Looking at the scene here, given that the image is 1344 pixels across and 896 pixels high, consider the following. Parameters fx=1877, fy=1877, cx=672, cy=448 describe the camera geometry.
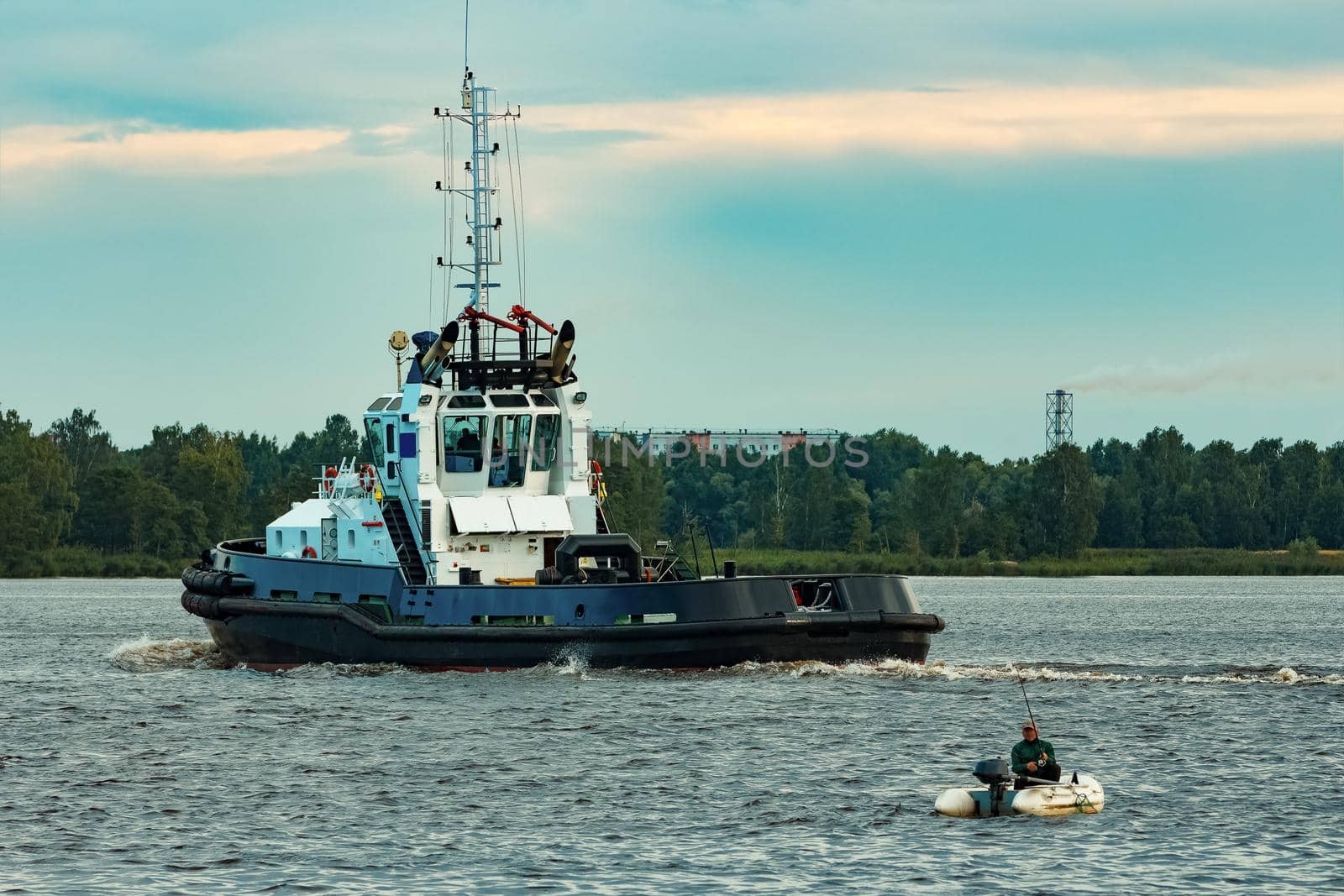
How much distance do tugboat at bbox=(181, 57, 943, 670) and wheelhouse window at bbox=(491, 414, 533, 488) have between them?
1.3 inches

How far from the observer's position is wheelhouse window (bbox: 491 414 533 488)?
120 feet

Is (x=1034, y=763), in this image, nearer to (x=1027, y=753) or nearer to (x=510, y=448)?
(x=1027, y=753)

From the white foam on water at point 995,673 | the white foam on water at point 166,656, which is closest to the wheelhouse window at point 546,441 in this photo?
the white foam on water at point 995,673

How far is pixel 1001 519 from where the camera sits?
12300 cm

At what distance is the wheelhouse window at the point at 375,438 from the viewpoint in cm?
3741

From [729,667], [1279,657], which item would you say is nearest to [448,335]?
[729,667]

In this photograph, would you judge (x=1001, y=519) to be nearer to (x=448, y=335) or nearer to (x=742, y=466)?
(x=742, y=466)

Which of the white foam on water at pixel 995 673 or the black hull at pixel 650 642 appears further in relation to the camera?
the white foam on water at pixel 995 673

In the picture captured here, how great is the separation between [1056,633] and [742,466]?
93255mm

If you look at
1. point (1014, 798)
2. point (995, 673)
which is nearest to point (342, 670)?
point (995, 673)

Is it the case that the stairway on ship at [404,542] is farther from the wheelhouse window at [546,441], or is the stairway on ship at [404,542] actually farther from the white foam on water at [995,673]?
the white foam on water at [995,673]

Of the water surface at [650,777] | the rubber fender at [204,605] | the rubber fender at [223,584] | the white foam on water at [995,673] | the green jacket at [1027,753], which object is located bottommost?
the water surface at [650,777]

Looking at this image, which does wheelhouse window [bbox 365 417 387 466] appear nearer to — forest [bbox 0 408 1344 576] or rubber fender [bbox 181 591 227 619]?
rubber fender [bbox 181 591 227 619]

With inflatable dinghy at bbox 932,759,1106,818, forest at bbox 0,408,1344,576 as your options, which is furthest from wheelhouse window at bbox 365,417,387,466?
forest at bbox 0,408,1344,576
